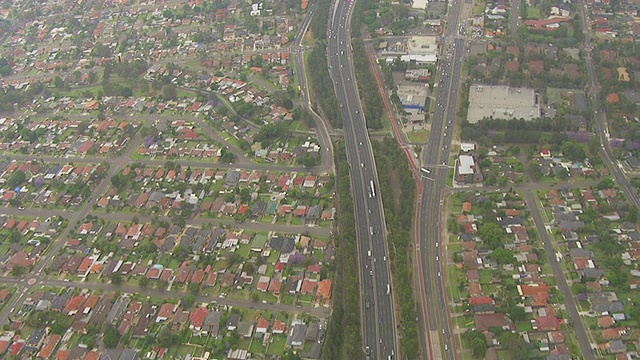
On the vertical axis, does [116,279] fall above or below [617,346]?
below

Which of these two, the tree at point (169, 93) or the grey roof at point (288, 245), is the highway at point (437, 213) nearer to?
the grey roof at point (288, 245)

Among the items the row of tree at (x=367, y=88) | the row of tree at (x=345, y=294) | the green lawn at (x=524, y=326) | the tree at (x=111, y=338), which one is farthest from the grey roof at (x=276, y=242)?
the green lawn at (x=524, y=326)

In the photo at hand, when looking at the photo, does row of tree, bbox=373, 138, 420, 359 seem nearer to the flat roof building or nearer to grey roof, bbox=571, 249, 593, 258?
the flat roof building

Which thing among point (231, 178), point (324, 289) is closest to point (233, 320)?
point (324, 289)

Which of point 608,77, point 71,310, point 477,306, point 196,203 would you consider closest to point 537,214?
point 477,306

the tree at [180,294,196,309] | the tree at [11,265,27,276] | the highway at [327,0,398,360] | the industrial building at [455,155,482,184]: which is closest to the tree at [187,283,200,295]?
the tree at [180,294,196,309]

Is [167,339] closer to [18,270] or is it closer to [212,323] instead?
[212,323]
